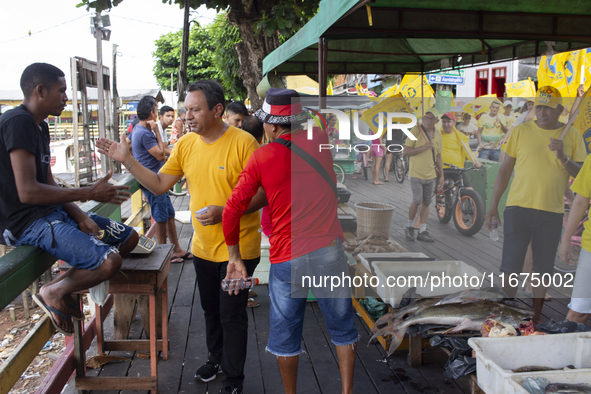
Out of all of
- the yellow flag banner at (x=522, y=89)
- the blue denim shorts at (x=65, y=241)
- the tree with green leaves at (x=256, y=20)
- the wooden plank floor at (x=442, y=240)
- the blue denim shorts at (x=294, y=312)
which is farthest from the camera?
the yellow flag banner at (x=522, y=89)

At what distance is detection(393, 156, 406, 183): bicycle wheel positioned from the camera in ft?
13.1

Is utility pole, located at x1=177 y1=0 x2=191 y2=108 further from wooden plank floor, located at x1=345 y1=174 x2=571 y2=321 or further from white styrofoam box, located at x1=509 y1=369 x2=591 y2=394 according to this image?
white styrofoam box, located at x1=509 y1=369 x2=591 y2=394

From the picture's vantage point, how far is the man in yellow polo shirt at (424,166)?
12.5 ft

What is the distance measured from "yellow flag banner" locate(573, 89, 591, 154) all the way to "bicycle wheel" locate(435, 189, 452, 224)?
1259 mm

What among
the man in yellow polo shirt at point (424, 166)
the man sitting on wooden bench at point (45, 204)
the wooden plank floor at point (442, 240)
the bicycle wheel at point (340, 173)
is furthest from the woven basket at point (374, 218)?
the man sitting on wooden bench at point (45, 204)

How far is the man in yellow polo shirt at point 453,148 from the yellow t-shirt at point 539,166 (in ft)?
1.51

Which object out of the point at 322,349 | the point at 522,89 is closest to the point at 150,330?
the point at 322,349

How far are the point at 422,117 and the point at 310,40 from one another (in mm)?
1150

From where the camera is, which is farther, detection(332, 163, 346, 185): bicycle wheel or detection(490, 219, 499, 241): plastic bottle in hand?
detection(332, 163, 346, 185): bicycle wheel

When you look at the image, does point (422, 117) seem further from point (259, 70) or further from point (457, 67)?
point (259, 70)

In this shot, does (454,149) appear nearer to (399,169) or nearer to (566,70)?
(399,169)

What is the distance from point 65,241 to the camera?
244cm

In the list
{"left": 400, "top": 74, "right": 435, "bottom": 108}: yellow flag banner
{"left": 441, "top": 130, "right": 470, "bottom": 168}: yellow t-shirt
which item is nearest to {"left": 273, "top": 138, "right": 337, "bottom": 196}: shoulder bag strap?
{"left": 441, "top": 130, "right": 470, "bottom": 168}: yellow t-shirt

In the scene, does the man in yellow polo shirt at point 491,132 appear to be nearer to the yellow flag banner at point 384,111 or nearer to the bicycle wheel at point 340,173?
the yellow flag banner at point 384,111
